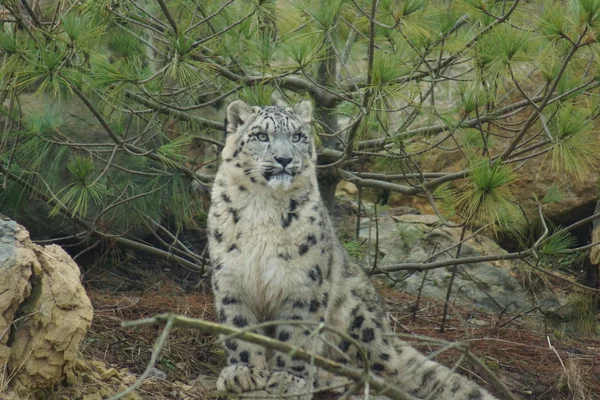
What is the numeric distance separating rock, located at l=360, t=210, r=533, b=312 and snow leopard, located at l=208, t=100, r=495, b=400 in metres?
2.85

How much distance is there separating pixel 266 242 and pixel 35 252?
1.44 m

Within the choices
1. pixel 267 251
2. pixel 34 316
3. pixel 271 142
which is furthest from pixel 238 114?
pixel 34 316

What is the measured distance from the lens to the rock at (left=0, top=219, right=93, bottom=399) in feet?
14.6

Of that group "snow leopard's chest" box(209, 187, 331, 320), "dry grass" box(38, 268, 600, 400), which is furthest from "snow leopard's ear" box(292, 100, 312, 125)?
"dry grass" box(38, 268, 600, 400)

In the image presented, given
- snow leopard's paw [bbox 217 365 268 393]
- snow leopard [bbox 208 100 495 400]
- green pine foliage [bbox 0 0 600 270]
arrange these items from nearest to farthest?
snow leopard's paw [bbox 217 365 268 393] < snow leopard [bbox 208 100 495 400] < green pine foliage [bbox 0 0 600 270]

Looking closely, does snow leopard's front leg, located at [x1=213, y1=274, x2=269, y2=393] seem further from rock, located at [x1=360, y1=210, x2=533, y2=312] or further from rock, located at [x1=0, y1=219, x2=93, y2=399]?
rock, located at [x1=360, y1=210, x2=533, y2=312]

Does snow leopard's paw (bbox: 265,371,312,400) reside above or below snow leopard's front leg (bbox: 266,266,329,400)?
below

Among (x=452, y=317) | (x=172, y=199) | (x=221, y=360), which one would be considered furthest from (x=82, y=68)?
(x=452, y=317)

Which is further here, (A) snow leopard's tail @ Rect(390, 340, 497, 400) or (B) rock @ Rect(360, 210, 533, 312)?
(B) rock @ Rect(360, 210, 533, 312)

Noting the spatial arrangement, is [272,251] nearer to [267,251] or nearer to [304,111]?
[267,251]

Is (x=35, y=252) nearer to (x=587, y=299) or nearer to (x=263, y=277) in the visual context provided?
(x=263, y=277)

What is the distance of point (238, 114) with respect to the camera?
579 centimetres

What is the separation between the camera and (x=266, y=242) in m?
5.49

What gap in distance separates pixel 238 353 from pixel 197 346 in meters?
0.97
